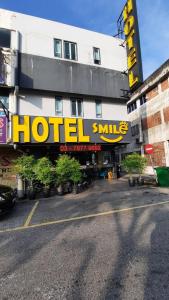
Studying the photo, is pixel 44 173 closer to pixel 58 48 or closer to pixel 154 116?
pixel 58 48

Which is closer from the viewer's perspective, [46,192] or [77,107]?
[46,192]

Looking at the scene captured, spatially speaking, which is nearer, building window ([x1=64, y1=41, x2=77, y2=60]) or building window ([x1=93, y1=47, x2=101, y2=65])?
building window ([x1=64, y1=41, x2=77, y2=60])

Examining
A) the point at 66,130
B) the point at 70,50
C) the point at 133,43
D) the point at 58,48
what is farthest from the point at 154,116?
the point at 58,48

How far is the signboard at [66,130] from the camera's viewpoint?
11.8 metres

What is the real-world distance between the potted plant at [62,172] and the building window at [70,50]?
27.3 ft

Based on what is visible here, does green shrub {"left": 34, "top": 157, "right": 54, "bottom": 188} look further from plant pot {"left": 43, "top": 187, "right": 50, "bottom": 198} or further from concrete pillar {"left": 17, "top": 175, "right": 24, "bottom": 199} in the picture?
concrete pillar {"left": 17, "top": 175, "right": 24, "bottom": 199}

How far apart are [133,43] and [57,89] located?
6.80m

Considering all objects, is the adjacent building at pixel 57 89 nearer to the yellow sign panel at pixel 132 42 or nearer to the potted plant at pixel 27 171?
the yellow sign panel at pixel 132 42

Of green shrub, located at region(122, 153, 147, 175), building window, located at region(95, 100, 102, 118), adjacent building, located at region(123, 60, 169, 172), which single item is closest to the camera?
green shrub, located at region(122, 153, 147, 175)

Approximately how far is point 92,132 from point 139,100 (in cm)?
1417

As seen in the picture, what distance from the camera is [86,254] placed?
4082 mm

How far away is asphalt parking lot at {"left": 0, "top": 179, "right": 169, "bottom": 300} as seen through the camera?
116 inches

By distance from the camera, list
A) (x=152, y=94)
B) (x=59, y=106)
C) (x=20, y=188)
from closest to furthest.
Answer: (x=20, y=188)
(x=59, y=106)
(x=152, y=94)

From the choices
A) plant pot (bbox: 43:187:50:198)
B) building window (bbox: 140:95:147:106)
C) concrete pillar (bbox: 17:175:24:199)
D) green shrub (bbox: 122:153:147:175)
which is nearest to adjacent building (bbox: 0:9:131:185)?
green shrub (bbox: 122:153:147:175)
